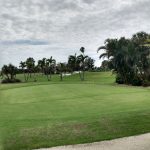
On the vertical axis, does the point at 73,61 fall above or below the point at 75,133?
above

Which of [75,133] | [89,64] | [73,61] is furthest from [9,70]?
[75,133]

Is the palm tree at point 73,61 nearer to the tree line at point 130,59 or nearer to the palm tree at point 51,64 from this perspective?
the palm tree at point 51,64

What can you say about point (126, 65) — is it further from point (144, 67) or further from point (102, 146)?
point (102, 146)

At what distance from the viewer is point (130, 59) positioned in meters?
58.4

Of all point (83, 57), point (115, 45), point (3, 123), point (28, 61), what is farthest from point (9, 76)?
point (3, 123)

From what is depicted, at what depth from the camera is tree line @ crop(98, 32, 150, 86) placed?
188 ft

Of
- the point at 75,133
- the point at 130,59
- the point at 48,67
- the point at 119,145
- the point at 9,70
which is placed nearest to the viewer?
the point at 119,145

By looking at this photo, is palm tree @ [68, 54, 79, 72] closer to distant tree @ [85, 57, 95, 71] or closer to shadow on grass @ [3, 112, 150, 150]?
distant tree @ [85, 57, 95, 71]

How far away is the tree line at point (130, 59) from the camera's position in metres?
57.2

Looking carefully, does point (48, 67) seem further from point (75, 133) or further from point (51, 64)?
point (75, 133)

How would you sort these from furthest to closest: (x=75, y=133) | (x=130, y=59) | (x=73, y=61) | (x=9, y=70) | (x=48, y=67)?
(x=48, y=67) < (x=9, y=70) < (x=73, y=61) < (x=130, y=59) < (x=75, y=133)

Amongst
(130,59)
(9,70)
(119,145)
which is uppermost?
A: (130,59)

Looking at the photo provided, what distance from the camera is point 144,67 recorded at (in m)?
59.1

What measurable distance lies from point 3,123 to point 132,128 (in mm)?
5028
